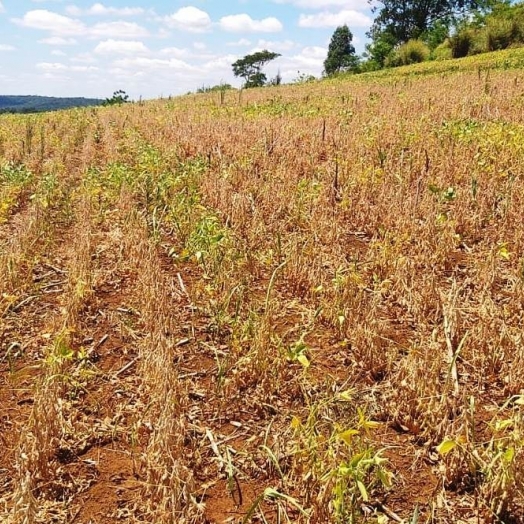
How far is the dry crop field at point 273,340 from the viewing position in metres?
2.32

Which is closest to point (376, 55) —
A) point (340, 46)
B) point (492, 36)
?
point (492, 36)

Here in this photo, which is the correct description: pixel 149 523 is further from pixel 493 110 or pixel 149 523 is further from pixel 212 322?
pixel 493 110

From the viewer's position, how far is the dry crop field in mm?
2316

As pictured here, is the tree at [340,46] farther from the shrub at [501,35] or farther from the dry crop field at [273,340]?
the dry crop field at [273,340]

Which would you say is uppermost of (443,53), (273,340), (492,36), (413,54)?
(492,36)

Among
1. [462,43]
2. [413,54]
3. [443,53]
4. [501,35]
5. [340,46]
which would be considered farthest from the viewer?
[340,46]

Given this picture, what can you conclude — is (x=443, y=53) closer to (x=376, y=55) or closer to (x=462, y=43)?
(x=462, y=43)

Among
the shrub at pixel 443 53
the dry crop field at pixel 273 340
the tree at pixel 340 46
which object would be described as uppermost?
the tree at pixel 340 46

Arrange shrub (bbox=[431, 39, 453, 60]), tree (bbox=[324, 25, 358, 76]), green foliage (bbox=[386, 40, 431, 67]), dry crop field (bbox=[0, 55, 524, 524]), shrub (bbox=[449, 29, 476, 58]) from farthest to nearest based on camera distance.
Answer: tree (bbox=[324, 25, 358, 76]), green foliage (bbox=[386, 40, 431, 67]), shrub (bbox=[431, 39, 453, 60]), shrub (bbox=[449, 29, 476, 58]), dry crop field (bbox=[0, 55, 524, 524])

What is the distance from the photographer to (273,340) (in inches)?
127

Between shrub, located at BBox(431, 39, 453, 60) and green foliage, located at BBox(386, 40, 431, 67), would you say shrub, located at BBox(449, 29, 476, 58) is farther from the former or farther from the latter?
green foliage, located at BBox(386, 40, 431, 67)

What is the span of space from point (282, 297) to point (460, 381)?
5.22 ft

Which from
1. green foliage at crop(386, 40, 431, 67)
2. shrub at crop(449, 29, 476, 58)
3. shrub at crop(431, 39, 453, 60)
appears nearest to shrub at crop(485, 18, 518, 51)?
shrub at crop(449, 29, 476, 58)

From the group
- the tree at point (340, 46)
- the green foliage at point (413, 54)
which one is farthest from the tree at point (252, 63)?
the green foliage at point (413, 54)
